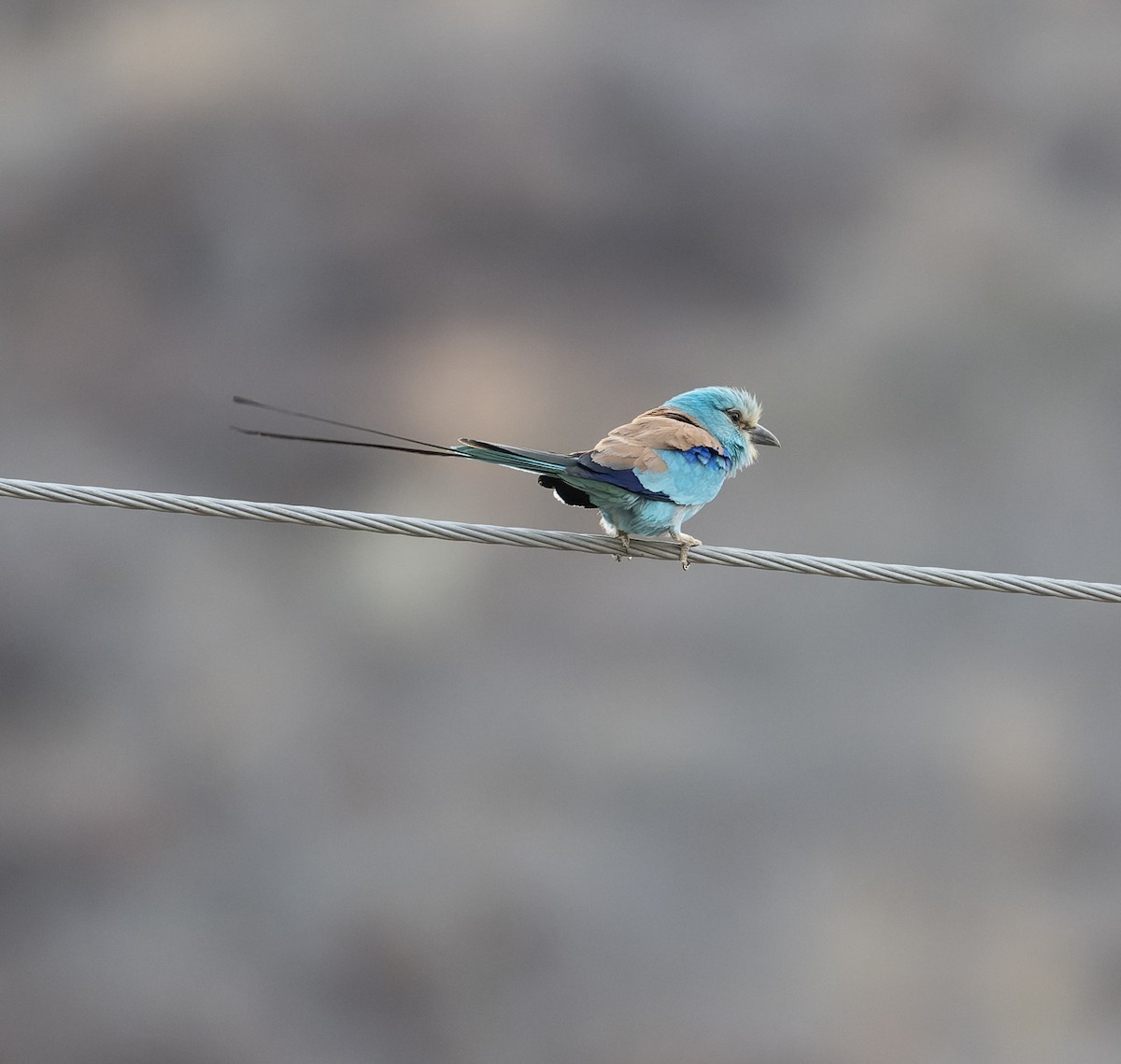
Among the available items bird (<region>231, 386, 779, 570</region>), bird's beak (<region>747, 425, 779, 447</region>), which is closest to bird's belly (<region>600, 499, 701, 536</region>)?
bird (<region>231, 386, 779, 570</region>)

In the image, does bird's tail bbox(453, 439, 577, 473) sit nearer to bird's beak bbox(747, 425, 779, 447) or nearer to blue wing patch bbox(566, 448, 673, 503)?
A: blue wing patch bbox(566, 448, 673, 503)

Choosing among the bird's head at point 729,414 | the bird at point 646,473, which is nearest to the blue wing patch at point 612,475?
the bird at point 646,473

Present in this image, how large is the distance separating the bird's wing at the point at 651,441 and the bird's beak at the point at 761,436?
1.37 feet

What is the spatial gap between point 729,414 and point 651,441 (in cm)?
91

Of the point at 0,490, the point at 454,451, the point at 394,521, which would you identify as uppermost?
the point at 454,451

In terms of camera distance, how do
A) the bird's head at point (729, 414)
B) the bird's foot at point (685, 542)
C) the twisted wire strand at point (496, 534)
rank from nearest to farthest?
1. the twisted wire strand at point (496, 534)
2. the bird's foot at point (685, 542)
3. the bird's head at point (729, 414)

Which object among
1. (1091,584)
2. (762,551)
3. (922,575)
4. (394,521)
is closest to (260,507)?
(394,521)

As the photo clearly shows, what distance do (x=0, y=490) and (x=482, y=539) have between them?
4.57 ft

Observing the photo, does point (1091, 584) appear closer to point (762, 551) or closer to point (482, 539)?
point (762, 551)

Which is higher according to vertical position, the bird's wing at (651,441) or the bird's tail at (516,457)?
the bird's wing at (651,441)

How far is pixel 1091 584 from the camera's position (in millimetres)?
4012

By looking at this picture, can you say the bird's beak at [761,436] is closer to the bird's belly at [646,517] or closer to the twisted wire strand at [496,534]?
the bird's belly at [646,517]

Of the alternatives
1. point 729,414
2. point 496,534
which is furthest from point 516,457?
point 729,414

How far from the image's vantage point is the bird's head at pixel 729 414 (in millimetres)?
5848
